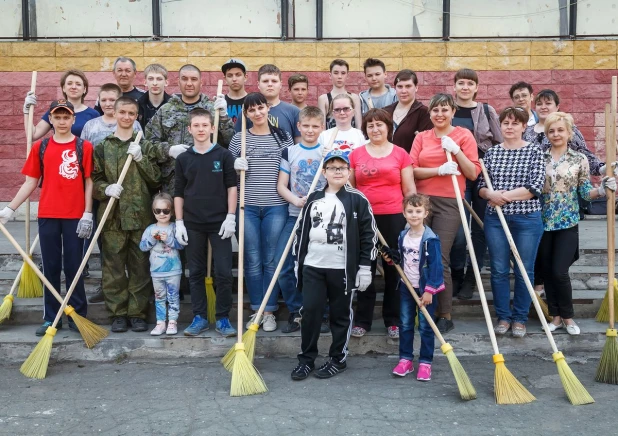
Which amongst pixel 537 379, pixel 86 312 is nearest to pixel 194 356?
pixel 86 312

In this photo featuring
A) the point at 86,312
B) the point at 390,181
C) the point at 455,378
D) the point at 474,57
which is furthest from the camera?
the point at 474,57

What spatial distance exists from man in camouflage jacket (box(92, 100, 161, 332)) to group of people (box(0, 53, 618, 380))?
1 centimetres

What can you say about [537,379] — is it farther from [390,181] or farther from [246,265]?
[246,265]

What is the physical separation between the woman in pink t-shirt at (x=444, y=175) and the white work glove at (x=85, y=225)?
279 centimetres

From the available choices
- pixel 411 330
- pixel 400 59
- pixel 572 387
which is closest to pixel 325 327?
pixel 411 330

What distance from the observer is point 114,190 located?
19.5 ft

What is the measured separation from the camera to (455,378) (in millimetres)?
5070

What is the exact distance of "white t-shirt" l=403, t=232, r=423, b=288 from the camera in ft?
17.7

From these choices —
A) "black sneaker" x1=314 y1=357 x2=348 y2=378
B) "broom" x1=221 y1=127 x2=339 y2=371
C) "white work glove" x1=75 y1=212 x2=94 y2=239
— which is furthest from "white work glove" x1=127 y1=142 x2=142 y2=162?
"black sneaker" x1=314 y1=357 x2=348 y2=378

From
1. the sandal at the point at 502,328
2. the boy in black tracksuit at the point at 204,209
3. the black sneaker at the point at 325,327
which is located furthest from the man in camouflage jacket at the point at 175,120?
the sandal at the point at 502,328

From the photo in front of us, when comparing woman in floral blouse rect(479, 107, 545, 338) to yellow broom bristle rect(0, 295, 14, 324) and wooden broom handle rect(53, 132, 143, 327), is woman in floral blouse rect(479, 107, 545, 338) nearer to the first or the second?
wooden broom handle rect(53, 132, 143, 327)

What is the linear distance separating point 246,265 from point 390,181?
1.46 m

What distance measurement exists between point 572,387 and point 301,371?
6.41 ft

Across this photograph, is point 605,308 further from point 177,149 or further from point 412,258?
point 177,149
